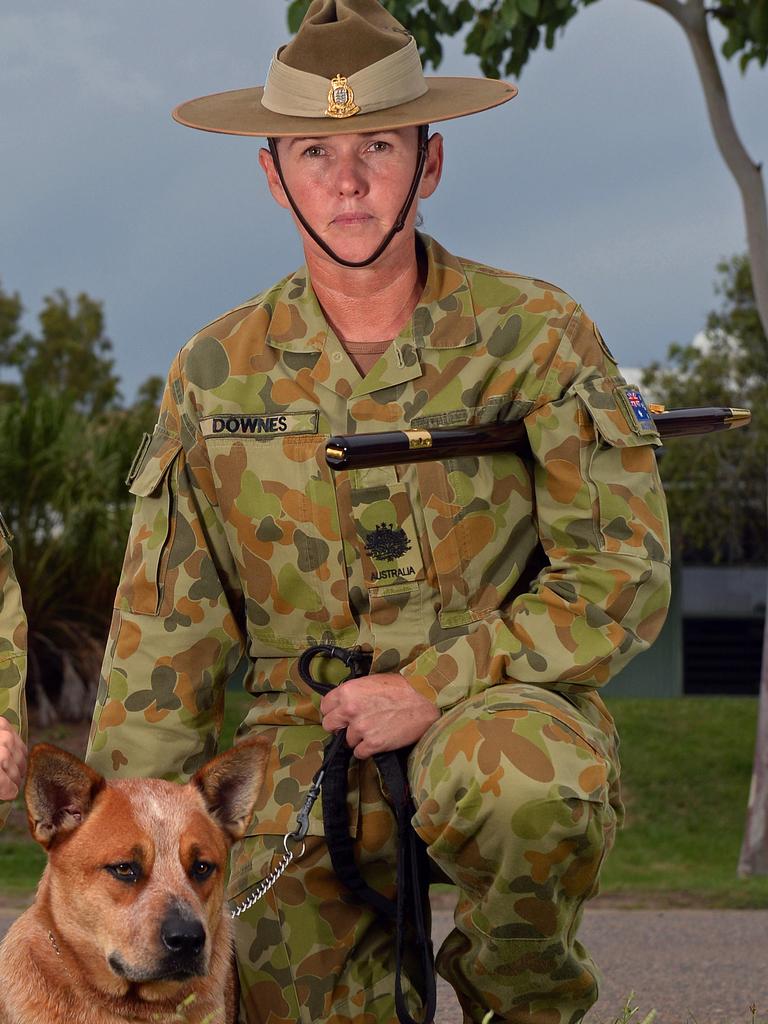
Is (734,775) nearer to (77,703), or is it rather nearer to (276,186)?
(77,703)

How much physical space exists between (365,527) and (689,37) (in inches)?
364

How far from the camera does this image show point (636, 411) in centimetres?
378

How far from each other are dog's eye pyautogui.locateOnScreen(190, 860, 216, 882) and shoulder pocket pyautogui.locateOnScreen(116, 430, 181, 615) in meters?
0.89

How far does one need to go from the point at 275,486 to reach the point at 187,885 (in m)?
1.17

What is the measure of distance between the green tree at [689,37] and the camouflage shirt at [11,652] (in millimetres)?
6794

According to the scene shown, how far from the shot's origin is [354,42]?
389 centimetres

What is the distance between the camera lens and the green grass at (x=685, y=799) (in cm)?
1031

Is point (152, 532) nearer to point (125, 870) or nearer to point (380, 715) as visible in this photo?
point (380, 715)

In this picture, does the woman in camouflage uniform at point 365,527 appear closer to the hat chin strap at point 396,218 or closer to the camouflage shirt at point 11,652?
the hat chin strap at point 396,218

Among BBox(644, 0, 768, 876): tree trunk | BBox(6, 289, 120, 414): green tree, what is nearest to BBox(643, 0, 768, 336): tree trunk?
BBox(644, 0, 768, 876): tree trunk

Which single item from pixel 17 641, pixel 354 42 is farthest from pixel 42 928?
pixel 354 42

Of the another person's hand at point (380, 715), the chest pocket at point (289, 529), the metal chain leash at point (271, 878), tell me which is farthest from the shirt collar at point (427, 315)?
the metal chain leash at point (271, 878)

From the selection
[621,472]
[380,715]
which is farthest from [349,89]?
[380,715]

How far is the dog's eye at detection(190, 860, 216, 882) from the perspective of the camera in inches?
125
